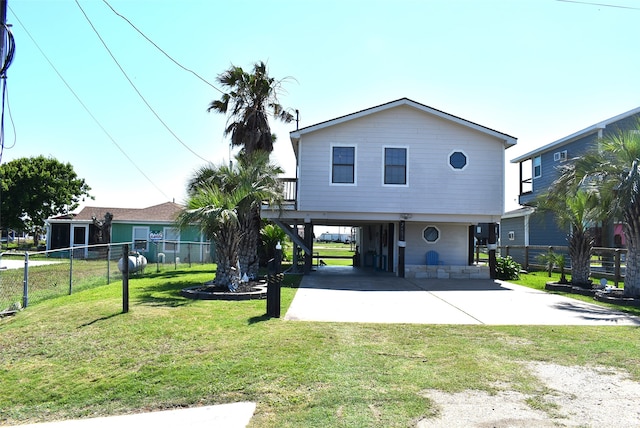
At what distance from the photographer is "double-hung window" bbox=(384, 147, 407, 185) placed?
53.0 ft

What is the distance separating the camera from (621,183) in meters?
11.1

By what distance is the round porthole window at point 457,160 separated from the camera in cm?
1625

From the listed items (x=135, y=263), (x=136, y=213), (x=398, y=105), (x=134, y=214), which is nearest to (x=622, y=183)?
(x=398, y=105)

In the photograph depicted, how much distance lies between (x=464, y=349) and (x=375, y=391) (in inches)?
81.9

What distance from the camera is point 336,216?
16203 mm

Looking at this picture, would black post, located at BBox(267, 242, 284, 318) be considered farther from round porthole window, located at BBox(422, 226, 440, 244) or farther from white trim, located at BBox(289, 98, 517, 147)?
round porthole window, located at BBox(422, 226, 440, 244)

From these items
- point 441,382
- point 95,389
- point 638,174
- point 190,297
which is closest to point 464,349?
point 441,382

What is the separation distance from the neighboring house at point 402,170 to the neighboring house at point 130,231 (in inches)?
426

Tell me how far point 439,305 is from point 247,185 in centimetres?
546

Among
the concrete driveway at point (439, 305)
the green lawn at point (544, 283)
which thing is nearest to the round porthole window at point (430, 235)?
the green lawn at point (544, 283)

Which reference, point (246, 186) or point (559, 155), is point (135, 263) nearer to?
point (246, 186)

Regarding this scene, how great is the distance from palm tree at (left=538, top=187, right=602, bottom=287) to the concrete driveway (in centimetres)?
152

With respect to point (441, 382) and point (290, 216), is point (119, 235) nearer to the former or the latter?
point (290, 216)

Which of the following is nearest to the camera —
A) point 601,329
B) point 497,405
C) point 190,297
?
point 497,405
